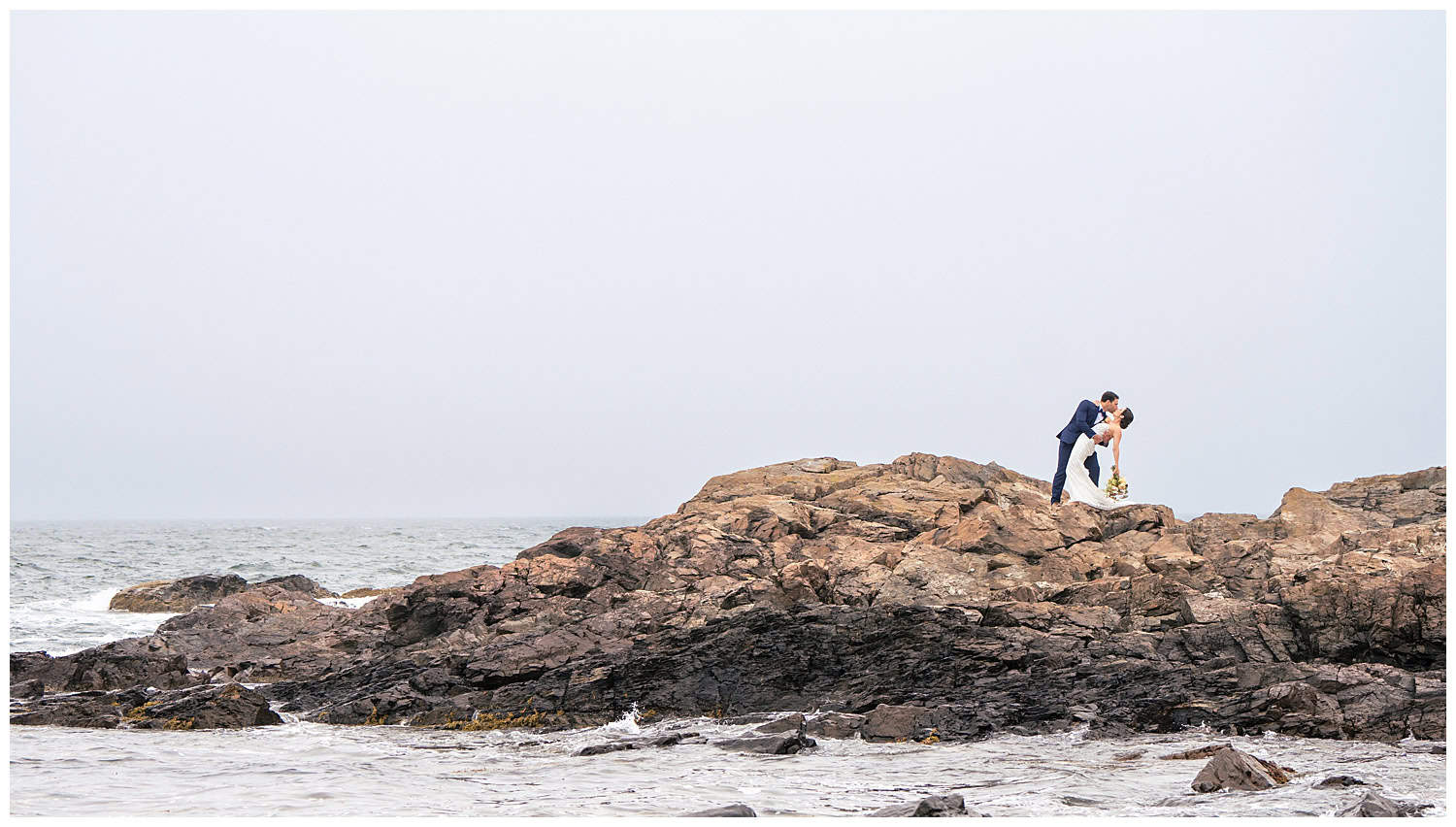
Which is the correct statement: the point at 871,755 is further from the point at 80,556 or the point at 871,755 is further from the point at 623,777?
the point at 80,556

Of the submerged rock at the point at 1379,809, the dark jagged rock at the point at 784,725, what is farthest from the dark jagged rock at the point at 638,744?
the submerged rock at the point at 1379,809

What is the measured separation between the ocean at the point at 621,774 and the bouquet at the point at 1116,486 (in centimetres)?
759

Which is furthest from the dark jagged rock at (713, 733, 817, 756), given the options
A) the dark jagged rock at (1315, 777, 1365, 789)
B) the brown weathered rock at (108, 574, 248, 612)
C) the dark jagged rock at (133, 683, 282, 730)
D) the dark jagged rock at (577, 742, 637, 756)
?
the brown weathered rock at (108, 574, 248, 612)

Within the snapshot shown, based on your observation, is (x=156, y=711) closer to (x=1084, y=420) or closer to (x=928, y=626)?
(x=928, y=626)

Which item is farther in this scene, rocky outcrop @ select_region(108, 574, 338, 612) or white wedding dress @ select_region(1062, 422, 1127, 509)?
rocky outcrop @ select_region(108, 574, 338, 612)

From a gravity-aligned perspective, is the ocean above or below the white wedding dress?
below

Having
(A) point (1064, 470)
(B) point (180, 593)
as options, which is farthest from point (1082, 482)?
(B) point (180, 593)

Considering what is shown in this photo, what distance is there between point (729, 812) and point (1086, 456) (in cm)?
1376

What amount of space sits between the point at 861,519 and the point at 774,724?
856 cm

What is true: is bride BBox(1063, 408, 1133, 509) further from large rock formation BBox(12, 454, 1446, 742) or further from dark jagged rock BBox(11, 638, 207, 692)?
dark jagged rock BBox(11, 638, 207, 692)

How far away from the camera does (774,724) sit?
1579 centimetres

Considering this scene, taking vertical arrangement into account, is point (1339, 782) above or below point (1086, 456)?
below

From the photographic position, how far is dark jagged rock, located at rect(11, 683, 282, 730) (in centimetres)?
1691

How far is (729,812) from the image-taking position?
37.6 ft
